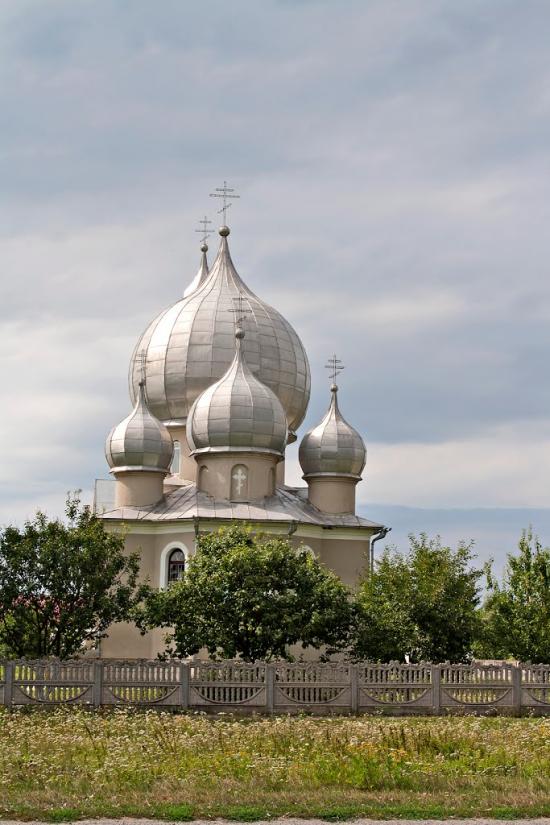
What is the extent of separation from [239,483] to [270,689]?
17.5 meters

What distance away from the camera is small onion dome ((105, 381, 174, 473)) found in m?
43.4

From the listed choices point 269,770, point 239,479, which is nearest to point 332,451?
point 239,479

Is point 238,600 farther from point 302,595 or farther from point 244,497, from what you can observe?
point 244,497

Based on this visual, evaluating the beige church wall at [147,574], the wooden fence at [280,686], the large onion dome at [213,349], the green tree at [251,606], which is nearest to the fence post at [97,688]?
the wooden fence at [280,686]

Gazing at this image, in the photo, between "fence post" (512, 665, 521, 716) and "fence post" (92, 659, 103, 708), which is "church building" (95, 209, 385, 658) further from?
"fence post" (512, 665, 521, 716)

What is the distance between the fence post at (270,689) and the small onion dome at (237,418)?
17590 mm

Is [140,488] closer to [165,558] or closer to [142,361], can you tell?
[165,558]

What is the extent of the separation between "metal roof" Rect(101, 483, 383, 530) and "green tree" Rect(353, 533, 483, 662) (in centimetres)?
675

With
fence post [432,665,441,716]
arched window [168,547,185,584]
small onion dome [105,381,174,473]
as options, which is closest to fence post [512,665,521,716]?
fence post [432,665,441,716]

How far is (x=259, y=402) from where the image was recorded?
42562 mm

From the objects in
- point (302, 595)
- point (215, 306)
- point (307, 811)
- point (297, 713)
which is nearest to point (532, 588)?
point (302, 595)

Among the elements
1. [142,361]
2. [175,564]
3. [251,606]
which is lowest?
[251,606]

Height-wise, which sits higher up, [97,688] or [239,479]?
[239,479]

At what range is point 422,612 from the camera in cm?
3369
